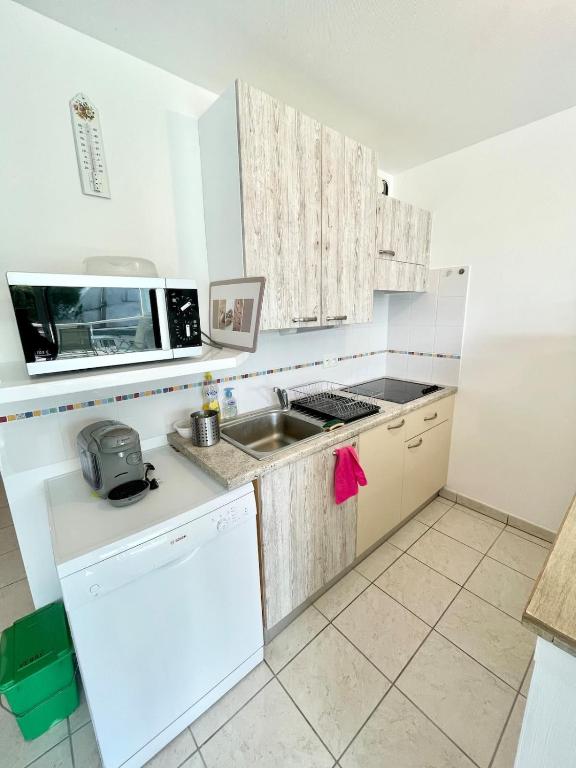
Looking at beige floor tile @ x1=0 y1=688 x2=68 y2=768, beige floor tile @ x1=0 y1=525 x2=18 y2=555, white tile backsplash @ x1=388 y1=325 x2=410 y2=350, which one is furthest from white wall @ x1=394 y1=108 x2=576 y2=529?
beige floor tile @ x1=0 y1=525 x2=18 y2=555

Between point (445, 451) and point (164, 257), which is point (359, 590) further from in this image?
point (164, 257)

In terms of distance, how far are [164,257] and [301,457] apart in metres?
1.07

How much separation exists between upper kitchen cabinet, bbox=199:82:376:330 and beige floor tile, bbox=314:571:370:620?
1421 millimetres

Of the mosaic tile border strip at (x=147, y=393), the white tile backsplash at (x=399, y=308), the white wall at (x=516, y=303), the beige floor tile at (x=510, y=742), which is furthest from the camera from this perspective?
the white tile backsplash at (x=399, y=308)

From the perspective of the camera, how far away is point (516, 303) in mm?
1960

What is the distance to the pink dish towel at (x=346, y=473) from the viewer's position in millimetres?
1499

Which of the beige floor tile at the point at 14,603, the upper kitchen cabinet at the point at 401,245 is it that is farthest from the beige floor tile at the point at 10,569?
the upper kitchen cabinet at the point at 401,245

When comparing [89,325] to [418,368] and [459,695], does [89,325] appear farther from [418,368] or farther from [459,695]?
[418,368]

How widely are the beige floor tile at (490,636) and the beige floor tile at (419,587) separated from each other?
5 cm

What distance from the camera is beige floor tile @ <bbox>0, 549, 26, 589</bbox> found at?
6.11ft

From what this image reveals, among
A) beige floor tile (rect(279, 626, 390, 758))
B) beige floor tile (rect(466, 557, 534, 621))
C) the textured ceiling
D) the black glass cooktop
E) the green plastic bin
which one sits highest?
the textured ceiling

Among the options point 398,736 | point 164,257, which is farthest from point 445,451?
point 164,257

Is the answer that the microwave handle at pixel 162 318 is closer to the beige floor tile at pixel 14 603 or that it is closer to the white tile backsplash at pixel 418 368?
the beige floor tile at pixel 14 603

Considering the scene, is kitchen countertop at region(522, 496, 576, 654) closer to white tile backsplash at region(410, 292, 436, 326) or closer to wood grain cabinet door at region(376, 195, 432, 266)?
wood grain cabinet door at region(376, 195, 432, 266)
